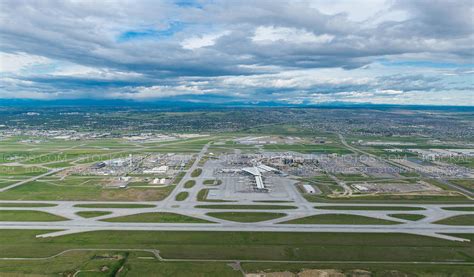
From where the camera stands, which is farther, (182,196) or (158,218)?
(182,196)

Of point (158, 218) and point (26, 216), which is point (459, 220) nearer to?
point (158, 218)

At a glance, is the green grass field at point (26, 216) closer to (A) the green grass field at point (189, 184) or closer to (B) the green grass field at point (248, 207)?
(B) the green grass field at point (248, 207)

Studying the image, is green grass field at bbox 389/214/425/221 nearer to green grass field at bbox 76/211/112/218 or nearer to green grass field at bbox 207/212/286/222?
green grass field at bbox 207/212/286/222

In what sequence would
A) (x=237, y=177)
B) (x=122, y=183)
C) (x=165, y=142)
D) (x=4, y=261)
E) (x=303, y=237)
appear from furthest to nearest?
(x=165, y=142)
(x=237, y=177)
(x=122, y=183)
(x=303, y=237)
(x=4, y=261)

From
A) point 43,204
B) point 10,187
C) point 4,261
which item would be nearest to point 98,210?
point 43,204

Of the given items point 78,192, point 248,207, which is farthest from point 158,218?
point 78,192

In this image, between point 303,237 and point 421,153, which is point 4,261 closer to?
point 303,237

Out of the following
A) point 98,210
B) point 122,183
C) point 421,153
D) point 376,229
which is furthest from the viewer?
point 421,153

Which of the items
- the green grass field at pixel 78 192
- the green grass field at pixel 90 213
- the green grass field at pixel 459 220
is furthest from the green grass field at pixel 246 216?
the green grass field at pixel 459 220
